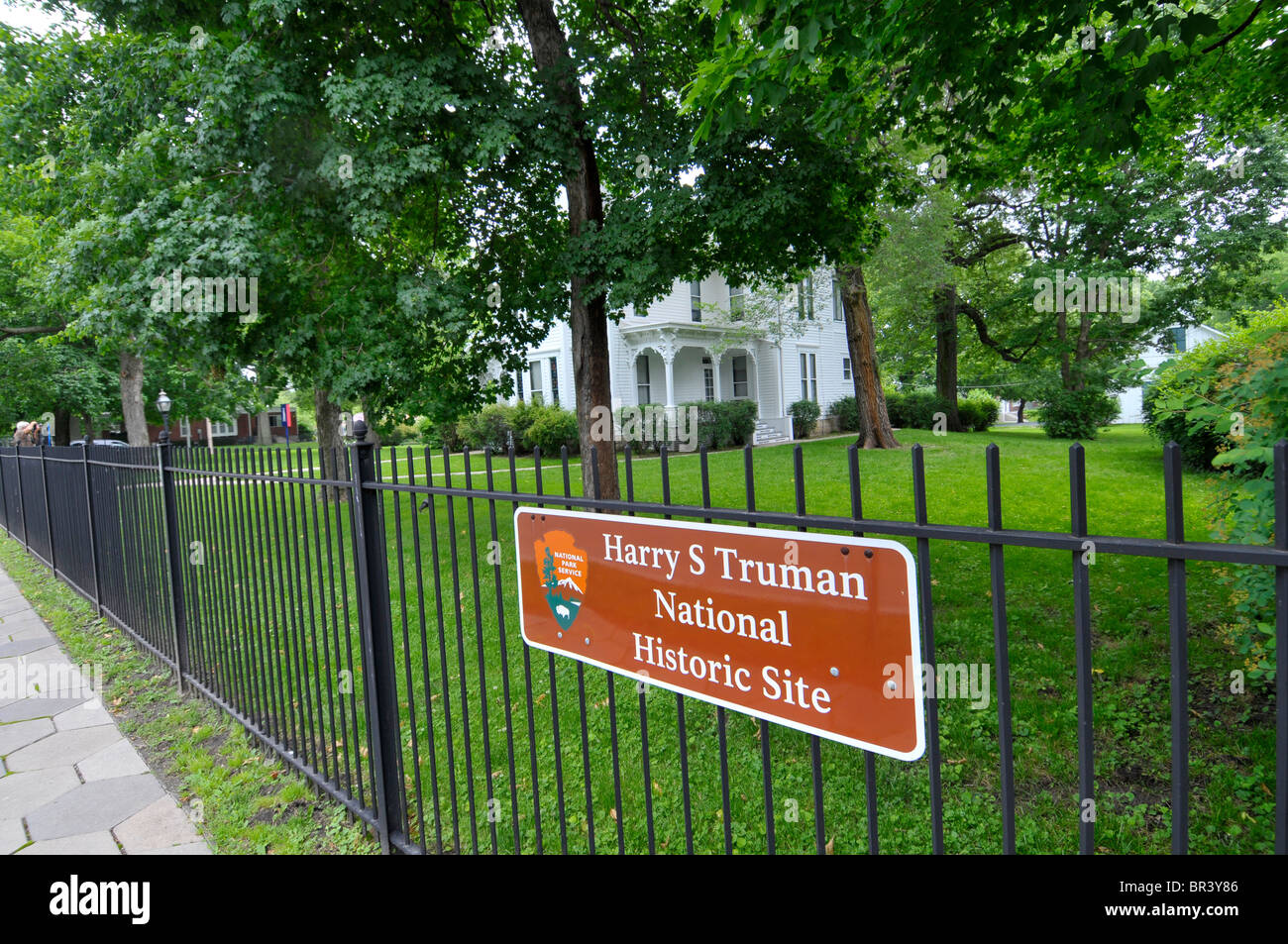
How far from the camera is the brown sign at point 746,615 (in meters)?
1.69

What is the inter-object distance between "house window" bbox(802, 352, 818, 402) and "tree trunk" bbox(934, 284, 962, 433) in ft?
16.8

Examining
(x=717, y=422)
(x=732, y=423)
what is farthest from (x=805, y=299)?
(x=717, y=422)

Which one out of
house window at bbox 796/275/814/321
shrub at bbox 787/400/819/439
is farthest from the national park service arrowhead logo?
shrub at bbox 787/400/819/439

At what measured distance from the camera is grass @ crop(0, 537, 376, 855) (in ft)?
11.6

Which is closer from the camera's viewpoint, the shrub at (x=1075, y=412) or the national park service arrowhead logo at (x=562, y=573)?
the national park service arrowhead logo at (x=562, y=573)

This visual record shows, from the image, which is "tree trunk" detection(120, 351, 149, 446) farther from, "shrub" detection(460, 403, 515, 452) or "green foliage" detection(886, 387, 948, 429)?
"green foliage" detection(886, 387, 948, 429)

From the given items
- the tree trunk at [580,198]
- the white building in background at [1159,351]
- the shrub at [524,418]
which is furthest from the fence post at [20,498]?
the white building in background at [1159,351]

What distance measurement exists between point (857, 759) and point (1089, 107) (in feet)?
20.6

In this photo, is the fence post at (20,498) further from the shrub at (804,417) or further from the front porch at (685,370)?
the shrub at (804,417)

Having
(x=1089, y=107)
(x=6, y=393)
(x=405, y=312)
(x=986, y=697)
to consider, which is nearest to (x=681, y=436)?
(x=405, y=312)

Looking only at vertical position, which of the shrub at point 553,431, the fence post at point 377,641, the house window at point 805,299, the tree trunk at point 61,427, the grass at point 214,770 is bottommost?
the grass at point 214,770

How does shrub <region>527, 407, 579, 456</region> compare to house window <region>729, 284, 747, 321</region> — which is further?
house window <region>729, 284, 747, 321</region>

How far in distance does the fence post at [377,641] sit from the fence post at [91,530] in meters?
5.03

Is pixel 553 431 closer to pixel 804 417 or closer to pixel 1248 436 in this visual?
pixel 804 417
